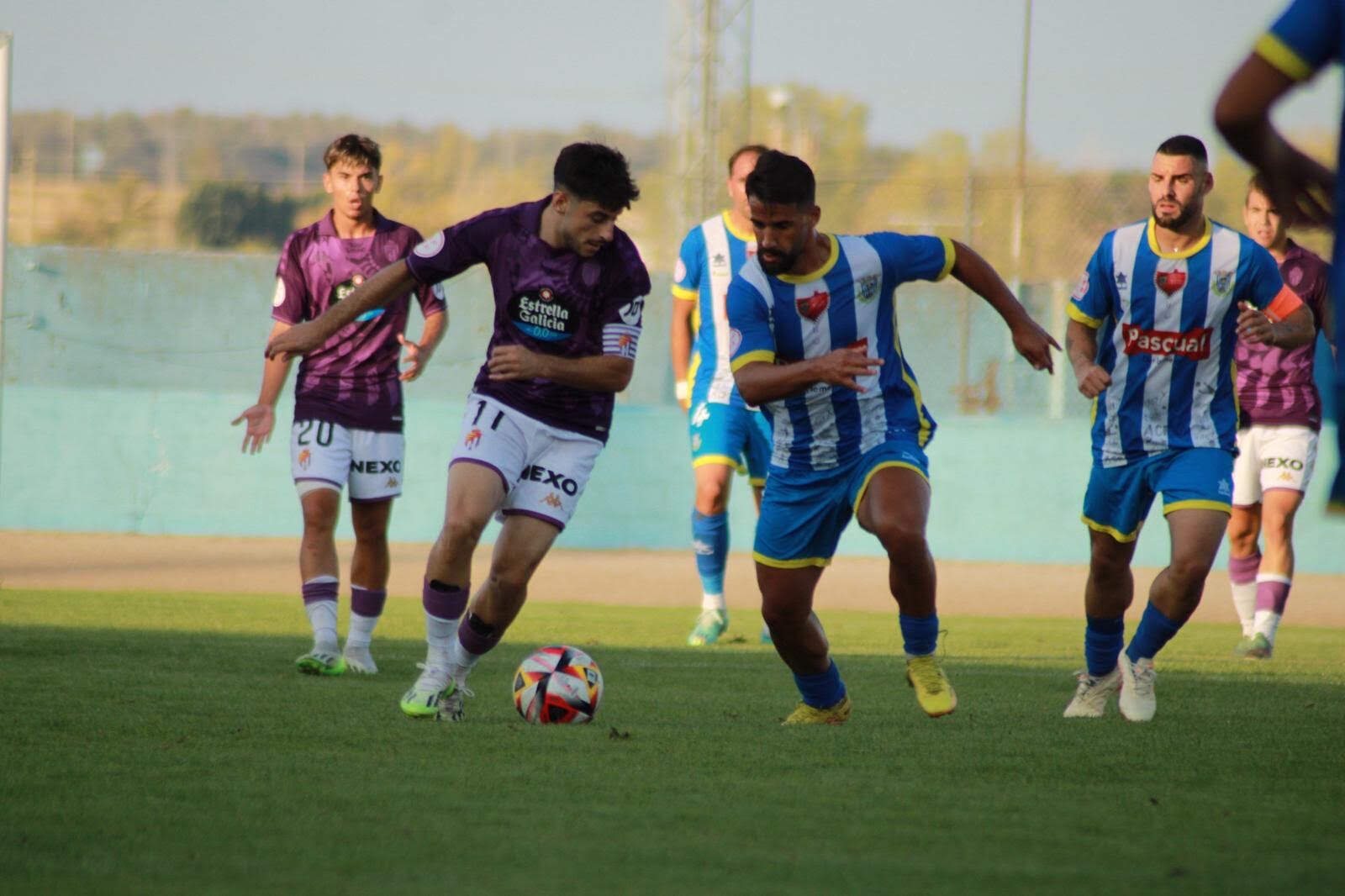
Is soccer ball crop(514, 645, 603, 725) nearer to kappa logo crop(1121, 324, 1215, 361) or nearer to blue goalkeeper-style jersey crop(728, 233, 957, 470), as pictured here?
blue goalkeeper-style jersey crop(728, 233, 957, 470)

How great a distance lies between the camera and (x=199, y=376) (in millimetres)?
20984

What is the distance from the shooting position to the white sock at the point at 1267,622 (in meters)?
9.78

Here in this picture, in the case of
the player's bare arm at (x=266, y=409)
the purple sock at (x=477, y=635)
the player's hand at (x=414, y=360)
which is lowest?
the purple sock at (x=477, y=635)

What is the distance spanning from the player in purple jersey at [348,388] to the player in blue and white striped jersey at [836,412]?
249 cm

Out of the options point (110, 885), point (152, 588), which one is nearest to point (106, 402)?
point (152, 588)

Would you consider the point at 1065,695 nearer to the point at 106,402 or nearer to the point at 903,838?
the point at 903,838

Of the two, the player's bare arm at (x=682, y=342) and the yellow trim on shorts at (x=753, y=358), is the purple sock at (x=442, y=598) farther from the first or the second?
the player's bare arm at (x=682, y=342)

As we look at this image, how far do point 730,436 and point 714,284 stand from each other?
904 millimetres

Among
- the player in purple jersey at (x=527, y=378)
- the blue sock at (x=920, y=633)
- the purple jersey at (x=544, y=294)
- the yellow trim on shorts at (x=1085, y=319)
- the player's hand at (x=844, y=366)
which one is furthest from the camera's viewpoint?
the yellow trim on shorts at (x=1085, y=319)

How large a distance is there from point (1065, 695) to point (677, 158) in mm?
16426

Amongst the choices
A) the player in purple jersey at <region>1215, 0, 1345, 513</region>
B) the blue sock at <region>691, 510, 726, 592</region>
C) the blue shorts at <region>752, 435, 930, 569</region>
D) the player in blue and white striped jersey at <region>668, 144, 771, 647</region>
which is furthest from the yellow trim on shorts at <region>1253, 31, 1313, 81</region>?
the blue sock at <region>691, 510, 726, 592</region>

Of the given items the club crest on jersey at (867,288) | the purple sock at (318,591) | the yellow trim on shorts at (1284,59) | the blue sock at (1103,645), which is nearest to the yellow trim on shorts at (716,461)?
the purple sock at (318,591)

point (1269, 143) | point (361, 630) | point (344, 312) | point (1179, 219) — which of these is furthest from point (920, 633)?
point (361, 630)

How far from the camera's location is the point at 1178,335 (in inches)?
256
